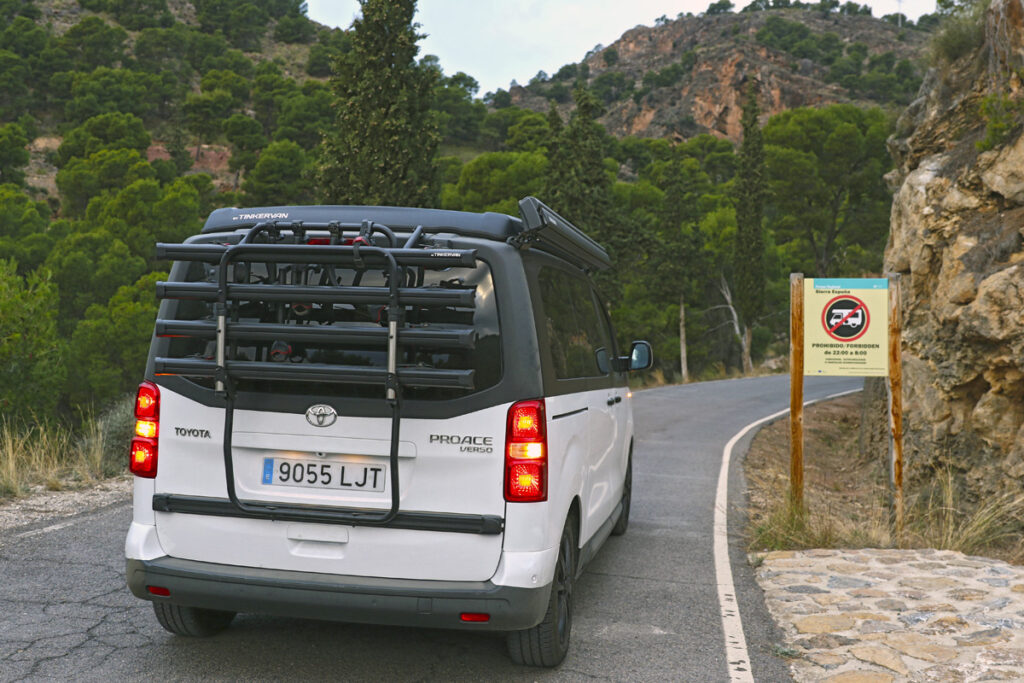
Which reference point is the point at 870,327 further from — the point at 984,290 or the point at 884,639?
the point at 884,639

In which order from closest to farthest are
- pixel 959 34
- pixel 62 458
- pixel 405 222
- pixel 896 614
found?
pixel 405 222
pixel 896 614
pixel 62 458
pixel 959 34

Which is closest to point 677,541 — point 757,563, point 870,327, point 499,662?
point 757,563

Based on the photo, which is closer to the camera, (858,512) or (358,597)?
(358,597)

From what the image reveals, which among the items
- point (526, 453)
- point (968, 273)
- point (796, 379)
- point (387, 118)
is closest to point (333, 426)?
point (526, 453)

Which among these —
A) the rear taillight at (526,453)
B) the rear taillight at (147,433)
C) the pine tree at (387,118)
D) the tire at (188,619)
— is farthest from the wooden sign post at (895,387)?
the pine tree at (387,118)

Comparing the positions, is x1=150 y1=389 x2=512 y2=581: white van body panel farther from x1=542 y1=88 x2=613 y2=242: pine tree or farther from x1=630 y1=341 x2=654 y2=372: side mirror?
x1=542 y1=88 x2=613 y2=242: pine tree

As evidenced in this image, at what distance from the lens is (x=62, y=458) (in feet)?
30.7

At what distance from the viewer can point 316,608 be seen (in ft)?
12.1

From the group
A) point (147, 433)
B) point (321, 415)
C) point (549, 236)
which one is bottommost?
point (147, 433)

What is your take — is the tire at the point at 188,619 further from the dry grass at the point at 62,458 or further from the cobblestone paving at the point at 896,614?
the dry grass at the point at 62,458

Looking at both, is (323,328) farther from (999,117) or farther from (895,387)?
(999,117)

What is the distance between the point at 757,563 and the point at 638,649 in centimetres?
235

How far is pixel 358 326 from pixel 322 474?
67cm

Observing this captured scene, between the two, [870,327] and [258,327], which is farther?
[870,327]
